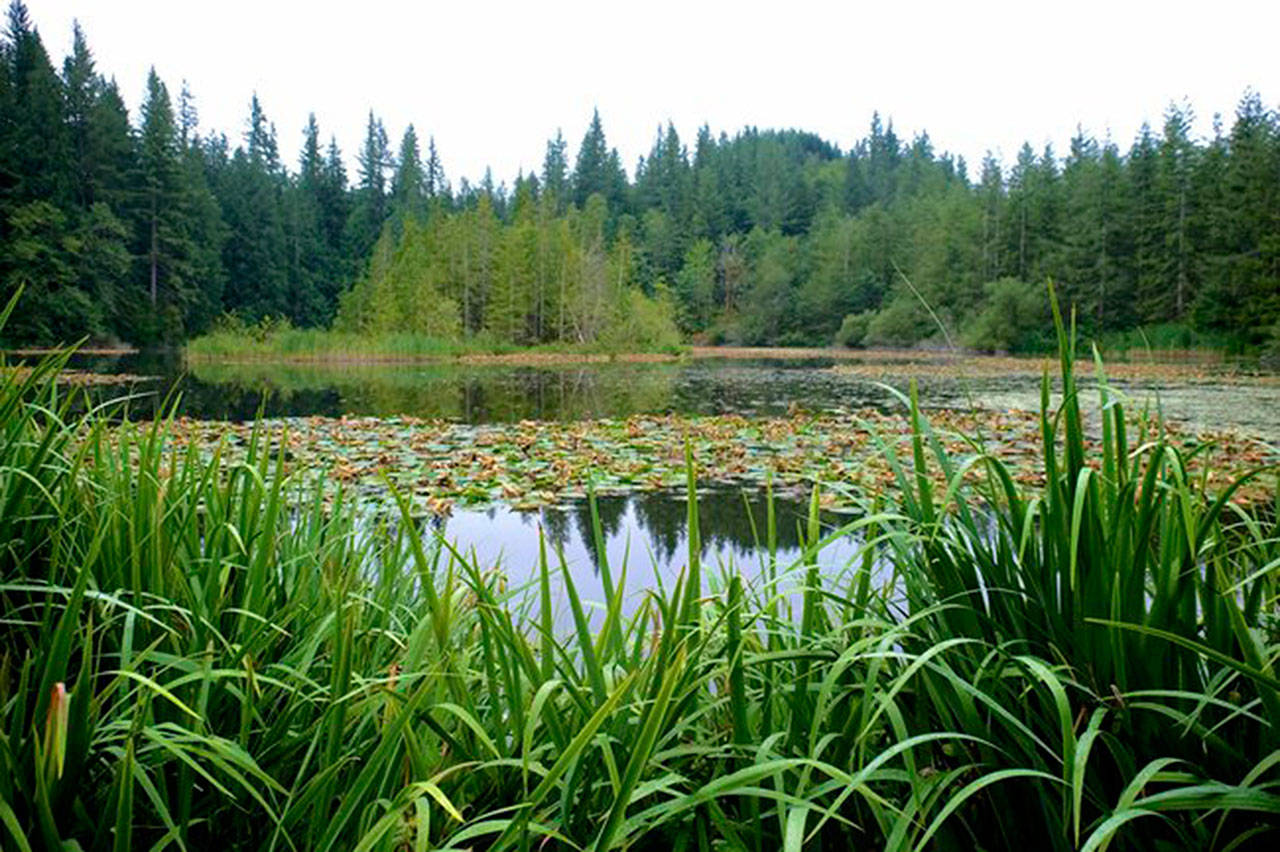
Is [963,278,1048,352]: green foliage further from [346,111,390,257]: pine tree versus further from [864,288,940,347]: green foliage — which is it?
[346,111,390,257]: pine tree

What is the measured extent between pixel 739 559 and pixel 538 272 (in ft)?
105

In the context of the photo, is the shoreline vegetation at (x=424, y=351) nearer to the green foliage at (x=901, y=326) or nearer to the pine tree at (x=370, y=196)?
the green foliage at (x=901, y=326)

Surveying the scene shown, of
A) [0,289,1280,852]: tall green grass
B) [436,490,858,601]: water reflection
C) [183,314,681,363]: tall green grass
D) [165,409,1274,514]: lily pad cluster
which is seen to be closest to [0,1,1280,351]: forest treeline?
[183,314,681,363]: tall green grass

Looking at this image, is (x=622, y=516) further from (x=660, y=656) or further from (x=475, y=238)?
(x=475, y=238)

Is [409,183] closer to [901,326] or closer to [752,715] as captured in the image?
[901,326]

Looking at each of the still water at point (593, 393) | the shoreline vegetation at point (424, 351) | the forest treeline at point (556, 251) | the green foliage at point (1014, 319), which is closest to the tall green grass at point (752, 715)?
the still water at point (593, 393)

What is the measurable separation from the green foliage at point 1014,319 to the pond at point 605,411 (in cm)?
835

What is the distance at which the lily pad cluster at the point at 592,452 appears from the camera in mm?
5664

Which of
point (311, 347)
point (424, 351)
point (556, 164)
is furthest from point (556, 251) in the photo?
point (556, 164)

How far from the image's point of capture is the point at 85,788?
3.36 ft

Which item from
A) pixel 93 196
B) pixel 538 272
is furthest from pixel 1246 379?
pixel 93 196

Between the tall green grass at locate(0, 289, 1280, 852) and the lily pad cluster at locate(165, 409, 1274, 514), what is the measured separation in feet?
11.3

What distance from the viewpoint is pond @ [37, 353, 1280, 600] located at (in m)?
4.51

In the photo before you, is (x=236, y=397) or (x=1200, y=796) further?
(x=236, y=397)
